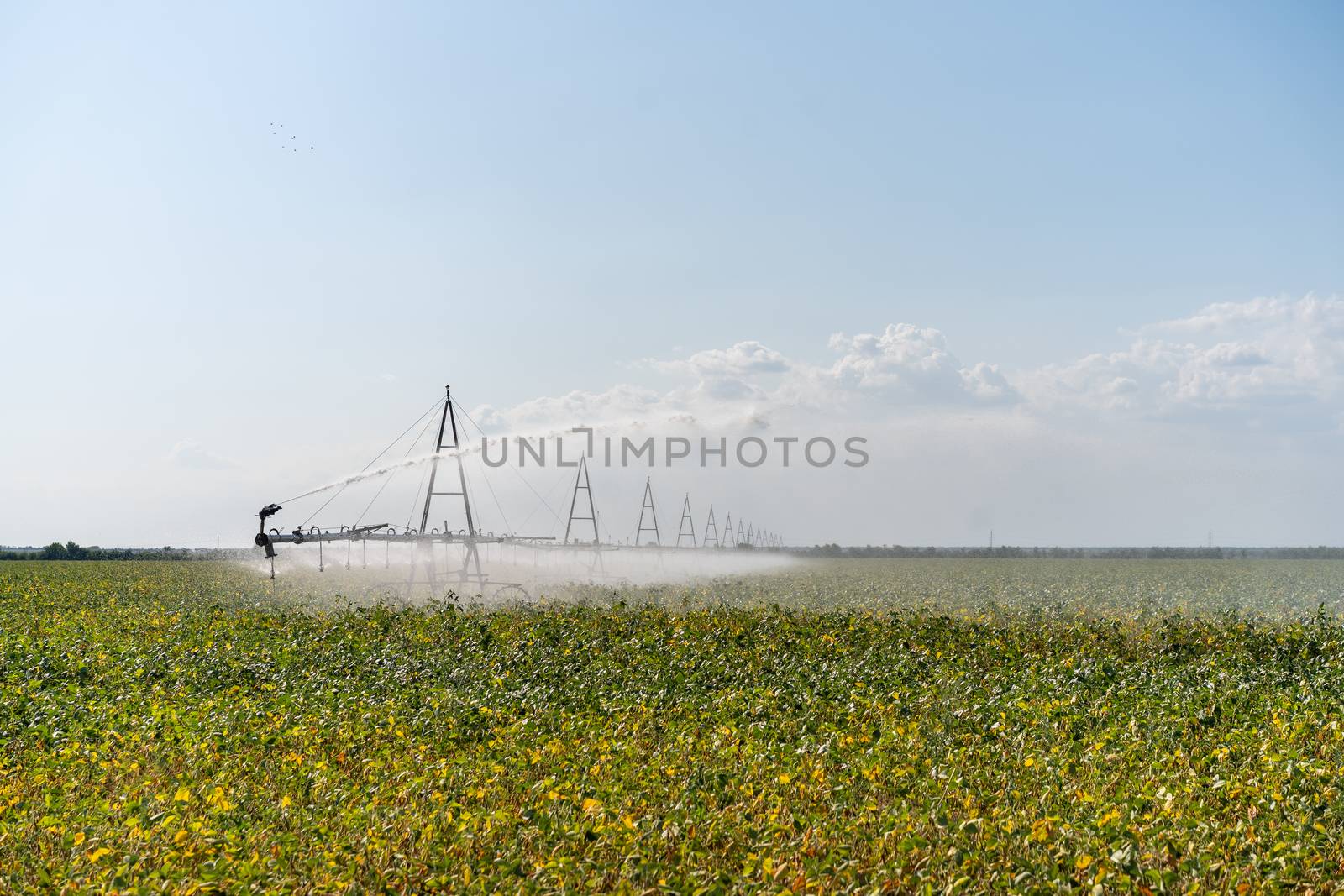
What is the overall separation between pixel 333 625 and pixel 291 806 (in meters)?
13.7

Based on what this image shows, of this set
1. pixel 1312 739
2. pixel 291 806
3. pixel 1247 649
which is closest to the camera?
pixel 291 806

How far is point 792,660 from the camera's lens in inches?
675

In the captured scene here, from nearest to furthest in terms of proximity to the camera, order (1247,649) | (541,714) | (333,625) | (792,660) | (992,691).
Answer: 1. (541,714)
2. (992,691)
3. (792,660)
4. (1247,649)
5. (333,625)

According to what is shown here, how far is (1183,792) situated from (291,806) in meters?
8.92

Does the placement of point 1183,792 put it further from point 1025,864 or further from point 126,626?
point 126,626

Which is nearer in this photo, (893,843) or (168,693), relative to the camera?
(893,843)

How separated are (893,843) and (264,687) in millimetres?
11252

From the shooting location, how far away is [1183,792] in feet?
31.4

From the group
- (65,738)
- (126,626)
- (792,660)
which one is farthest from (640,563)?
(65,738)

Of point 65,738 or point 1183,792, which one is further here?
point 65,738

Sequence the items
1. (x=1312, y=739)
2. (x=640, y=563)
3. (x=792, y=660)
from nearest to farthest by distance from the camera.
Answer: (x=1312, y=739) < (x=792, y=660) < (x=640, y=563)

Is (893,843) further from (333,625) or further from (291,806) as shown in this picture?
(333,625)

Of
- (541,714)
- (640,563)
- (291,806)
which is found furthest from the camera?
(640,563)

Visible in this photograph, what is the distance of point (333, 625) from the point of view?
2216 centimetres
